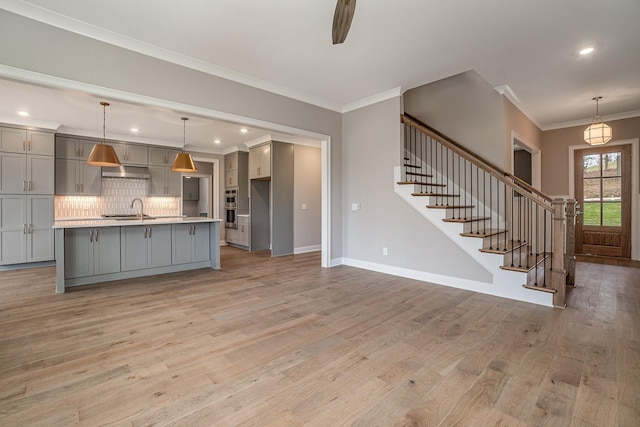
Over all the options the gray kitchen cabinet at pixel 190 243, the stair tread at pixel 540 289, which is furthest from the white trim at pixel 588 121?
the gray kitchen cabinet at pixel 190 243

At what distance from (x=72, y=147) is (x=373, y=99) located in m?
6.23

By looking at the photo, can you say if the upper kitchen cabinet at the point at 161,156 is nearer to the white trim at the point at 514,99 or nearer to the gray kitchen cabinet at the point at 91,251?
the gray kitchen cabinet at the point at 91,251

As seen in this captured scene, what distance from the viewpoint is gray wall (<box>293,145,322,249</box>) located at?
7.13m

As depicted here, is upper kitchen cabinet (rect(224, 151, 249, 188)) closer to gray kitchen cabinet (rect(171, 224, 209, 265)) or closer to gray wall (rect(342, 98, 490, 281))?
gray kitchen cabinet (rect(171, 224, 209, 265))

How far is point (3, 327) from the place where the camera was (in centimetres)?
273

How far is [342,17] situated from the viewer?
1.98 meters

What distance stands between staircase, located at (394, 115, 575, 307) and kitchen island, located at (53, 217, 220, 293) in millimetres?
3519

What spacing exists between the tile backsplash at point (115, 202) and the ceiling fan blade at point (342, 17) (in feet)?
21.9

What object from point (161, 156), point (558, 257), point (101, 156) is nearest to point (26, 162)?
point (161, 156)

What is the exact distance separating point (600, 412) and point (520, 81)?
446 centimetres

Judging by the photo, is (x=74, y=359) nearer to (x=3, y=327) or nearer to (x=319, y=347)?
(x=3, y=327)

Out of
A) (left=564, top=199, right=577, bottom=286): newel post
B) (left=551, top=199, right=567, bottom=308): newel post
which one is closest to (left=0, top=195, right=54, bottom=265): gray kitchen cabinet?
(left=551, top=199, right=567, bottom=308): newel post

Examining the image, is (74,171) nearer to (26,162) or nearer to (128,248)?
(26,162)

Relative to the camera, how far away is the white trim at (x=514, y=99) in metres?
4.68
